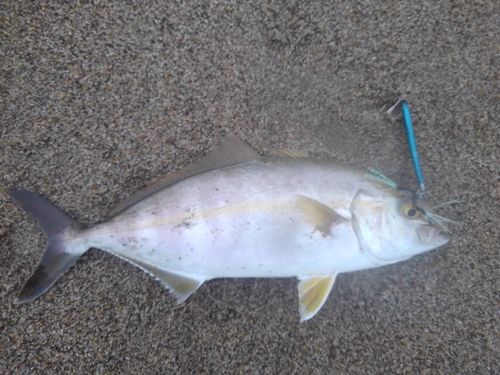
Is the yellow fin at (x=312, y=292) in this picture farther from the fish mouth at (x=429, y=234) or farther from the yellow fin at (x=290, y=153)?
the yellow fin at (x=290, y=153)

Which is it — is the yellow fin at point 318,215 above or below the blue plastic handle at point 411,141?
below

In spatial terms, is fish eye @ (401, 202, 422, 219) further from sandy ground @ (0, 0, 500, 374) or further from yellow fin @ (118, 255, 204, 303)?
yellow fin @ (118, 255, 204, 303)

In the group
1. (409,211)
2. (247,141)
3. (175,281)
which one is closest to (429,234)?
(409,211)

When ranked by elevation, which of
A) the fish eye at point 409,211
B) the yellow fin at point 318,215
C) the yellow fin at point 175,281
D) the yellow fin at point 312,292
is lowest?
the yellow fin at point 175,281

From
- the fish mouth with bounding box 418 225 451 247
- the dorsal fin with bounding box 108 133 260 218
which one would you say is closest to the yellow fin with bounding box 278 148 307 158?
the dorsal fin with bounding box 108 133 260 218

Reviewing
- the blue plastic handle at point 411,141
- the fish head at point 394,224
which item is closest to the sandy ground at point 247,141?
the blue plastic handle at point 411,141

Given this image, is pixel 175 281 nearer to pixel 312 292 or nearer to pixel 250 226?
pixel 250 226

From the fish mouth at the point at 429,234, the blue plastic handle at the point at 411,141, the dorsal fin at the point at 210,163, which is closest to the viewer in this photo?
the fish mouth at the point at 429,234

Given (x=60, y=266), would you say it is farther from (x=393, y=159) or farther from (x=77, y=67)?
(x=393, y=159)
